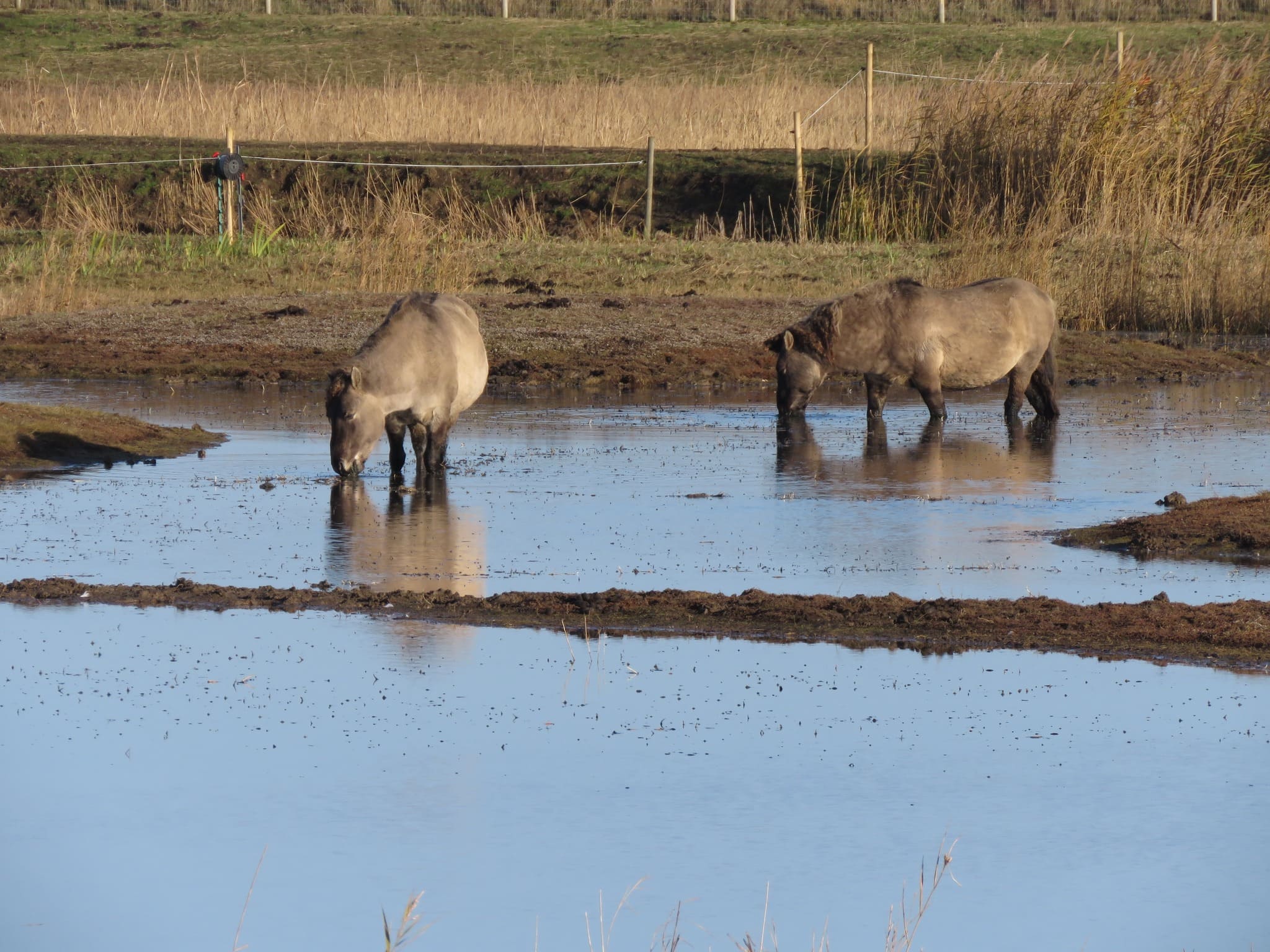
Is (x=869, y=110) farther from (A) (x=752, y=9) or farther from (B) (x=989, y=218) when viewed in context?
(A) (x=752, y=9)

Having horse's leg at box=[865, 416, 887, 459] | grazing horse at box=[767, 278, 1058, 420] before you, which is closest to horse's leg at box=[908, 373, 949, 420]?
grazing horse at box=[767, 278, 1058, 420]

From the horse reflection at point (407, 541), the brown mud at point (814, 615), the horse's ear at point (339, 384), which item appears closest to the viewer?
the brown mud at point (814, 615)

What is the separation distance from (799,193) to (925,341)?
1470 centimetres

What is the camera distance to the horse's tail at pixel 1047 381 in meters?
18.1

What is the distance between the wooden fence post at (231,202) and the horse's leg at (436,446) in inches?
612

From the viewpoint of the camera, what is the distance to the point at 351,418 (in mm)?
13773

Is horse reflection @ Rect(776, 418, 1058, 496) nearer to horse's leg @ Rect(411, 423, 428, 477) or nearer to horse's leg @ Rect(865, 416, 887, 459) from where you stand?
horse's leg @ Rect(865, 416, 887, 459)

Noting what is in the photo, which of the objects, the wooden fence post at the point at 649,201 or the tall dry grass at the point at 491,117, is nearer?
the wooden fence post at the point at 649,201

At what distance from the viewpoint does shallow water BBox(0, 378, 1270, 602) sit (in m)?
11.1

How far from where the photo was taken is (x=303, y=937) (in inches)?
234

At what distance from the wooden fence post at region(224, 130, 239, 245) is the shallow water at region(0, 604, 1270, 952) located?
21.2 m

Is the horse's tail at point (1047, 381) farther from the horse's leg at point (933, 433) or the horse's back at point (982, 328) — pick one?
the horse's leg at point (933, 433)

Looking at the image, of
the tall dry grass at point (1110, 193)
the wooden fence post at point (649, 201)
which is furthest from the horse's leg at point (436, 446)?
the wooden fence post at point (649, 201)

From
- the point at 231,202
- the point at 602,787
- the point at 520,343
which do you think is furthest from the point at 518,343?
the point at 602,787
